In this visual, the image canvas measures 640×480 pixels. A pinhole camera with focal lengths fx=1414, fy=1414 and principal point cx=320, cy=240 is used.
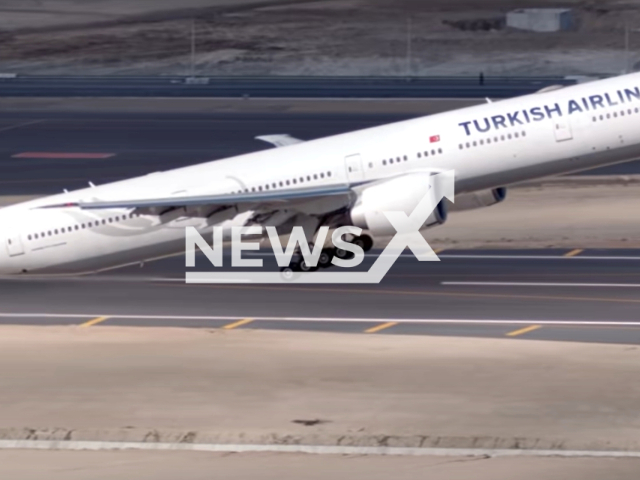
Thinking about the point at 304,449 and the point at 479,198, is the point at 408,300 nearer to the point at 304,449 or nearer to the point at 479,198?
the point at 479,198

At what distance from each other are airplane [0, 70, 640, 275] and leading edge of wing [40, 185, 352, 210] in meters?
0.04

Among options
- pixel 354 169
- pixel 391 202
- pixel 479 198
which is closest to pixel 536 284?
pixel 479 198

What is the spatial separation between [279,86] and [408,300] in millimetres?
54570

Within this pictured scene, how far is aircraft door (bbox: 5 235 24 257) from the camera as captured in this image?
4500 cm

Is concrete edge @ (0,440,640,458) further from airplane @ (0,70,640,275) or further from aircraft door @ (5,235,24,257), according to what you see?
aircraft door @ (5,235,24,257)

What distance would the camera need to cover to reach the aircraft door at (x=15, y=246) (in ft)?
148

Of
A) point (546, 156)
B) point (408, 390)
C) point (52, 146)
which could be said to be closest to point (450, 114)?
point (546, 156)

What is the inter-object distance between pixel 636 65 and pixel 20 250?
6096 centimetres

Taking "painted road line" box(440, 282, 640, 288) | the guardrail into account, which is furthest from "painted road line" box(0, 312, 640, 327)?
the guardrail

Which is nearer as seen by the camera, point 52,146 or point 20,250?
point 20,250

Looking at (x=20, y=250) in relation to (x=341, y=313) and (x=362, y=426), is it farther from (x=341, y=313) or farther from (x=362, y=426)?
(x=362, y=426)

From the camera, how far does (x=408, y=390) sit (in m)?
31.7

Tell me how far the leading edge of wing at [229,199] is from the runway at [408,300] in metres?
2.87

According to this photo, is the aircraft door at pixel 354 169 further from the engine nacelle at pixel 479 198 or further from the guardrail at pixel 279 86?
the guardrail at pixel 279 86
